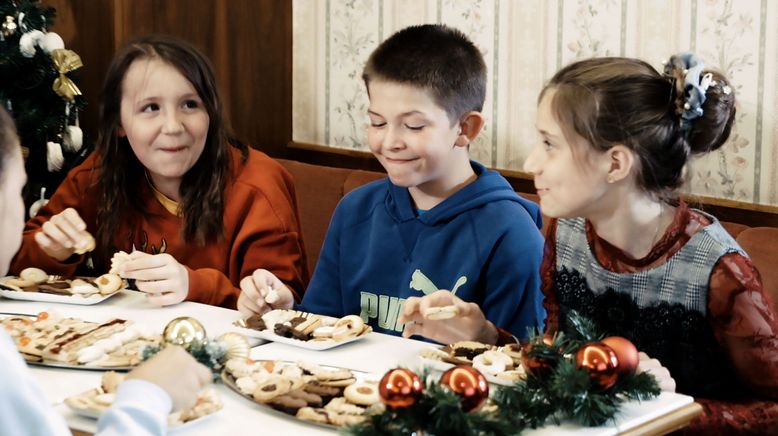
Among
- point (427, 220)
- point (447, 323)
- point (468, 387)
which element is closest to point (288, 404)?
point (468, 387)

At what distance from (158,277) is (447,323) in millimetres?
636

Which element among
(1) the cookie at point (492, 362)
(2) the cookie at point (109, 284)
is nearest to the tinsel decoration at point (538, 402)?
(1) the cookie at point (492, 362)

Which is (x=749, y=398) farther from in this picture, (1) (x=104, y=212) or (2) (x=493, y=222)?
(1) (x=104, y=212)

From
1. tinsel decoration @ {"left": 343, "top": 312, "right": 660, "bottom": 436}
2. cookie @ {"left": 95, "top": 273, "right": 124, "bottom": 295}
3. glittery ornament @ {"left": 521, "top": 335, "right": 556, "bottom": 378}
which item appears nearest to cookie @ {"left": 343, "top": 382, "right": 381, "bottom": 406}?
tinsel decoration @ {"left": 343, "top": 312, "right": 660, "bottom": 436}

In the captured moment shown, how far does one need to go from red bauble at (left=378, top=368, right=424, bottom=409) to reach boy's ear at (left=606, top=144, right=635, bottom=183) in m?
0.71

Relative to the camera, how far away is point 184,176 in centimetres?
289

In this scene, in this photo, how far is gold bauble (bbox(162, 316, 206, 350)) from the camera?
191 cm

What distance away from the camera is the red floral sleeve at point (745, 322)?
76.9 inches

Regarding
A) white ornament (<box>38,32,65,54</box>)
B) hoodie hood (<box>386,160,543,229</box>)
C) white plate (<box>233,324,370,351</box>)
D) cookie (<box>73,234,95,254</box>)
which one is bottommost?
white plate (<box>233,324,370,351</box>)

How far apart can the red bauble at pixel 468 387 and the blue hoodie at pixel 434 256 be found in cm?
84

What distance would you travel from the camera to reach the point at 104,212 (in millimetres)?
2877

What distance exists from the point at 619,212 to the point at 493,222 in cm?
38

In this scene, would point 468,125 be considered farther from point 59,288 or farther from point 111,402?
point 111,402

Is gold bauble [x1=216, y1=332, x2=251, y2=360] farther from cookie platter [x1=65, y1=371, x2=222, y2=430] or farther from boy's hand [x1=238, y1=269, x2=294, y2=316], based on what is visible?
boy's hand [x1=238, y1=269, x2=294, y2=316]
